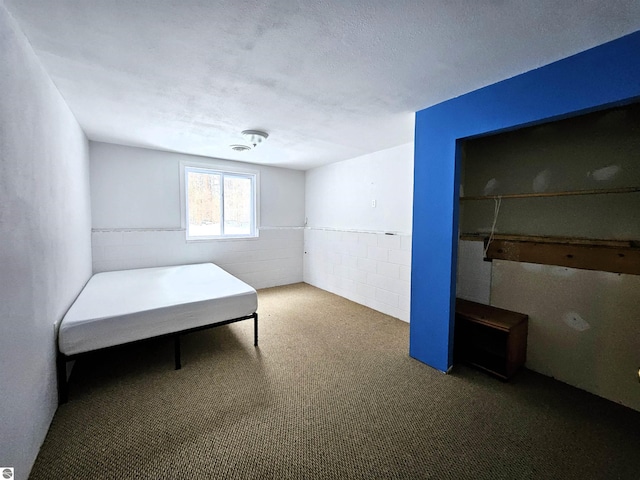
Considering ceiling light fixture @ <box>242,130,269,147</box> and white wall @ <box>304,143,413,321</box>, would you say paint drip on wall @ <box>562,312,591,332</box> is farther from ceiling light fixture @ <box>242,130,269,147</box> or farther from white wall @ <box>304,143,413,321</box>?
ceiling light fixture @ <box>242,130,269,147</box>

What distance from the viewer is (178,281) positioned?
3039mm

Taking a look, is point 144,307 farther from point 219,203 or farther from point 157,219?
point 219,203

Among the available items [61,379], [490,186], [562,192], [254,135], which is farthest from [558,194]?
[61,379]

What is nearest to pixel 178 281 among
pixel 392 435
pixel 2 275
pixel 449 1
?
pixel 2 275

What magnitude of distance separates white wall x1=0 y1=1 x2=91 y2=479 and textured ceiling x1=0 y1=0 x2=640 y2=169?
24 cm

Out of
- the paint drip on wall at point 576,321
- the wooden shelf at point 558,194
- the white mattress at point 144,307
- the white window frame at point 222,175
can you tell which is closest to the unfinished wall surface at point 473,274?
the wooden shelf at point 558,194

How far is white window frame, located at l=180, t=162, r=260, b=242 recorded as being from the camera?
4027mm

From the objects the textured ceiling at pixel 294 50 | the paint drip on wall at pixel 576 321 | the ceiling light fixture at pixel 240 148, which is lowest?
the paint drip on wall at pixel 576 321

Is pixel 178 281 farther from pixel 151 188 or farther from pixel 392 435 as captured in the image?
pixel 392 435

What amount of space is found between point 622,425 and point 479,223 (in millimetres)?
1685

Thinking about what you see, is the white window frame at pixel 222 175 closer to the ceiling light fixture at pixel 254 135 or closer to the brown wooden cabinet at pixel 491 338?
the ceiling light fixture at pixel 254 135

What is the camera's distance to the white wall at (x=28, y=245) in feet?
3.88

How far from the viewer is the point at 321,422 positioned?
1688 mm

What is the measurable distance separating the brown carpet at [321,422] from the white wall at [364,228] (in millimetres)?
1251
